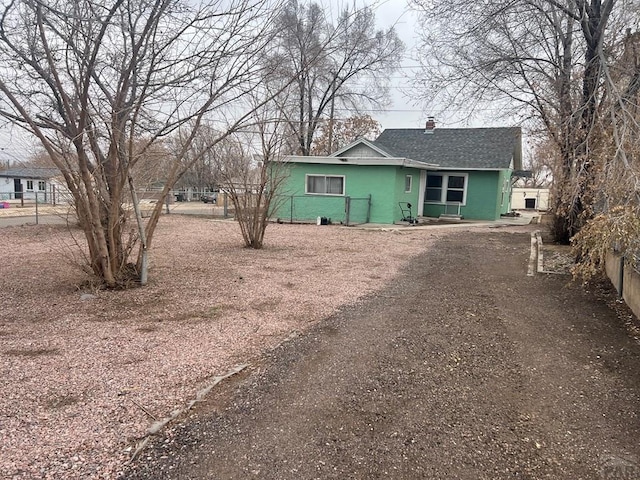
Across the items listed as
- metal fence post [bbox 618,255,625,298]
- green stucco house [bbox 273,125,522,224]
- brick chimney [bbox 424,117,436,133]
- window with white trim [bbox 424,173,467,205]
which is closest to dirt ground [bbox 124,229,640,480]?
metal fence post [bbox 618,255,625,298]

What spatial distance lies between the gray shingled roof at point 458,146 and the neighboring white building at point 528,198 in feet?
33.8

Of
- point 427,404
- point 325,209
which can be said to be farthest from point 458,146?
point 427,404

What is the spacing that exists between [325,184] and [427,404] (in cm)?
1481

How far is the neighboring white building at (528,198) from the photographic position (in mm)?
33500

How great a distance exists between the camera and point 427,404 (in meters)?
3.15

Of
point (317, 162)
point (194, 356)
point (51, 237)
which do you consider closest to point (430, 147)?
point (317, 162)

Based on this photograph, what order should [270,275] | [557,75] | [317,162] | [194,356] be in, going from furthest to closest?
[317,162] → [557,75] → [270,275] → [194,356]

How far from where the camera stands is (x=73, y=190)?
548cm

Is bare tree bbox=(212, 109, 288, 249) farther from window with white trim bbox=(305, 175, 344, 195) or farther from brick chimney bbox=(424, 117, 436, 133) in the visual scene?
brick chimney bbox=(424, 117, 436, 133)

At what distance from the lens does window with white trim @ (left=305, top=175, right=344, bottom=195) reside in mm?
17438

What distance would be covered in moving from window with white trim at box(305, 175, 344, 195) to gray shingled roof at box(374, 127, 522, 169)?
2.78 m

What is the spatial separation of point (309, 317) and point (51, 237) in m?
10.0

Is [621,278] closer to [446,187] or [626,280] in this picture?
[626,280]

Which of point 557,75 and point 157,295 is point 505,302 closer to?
point 157,295
